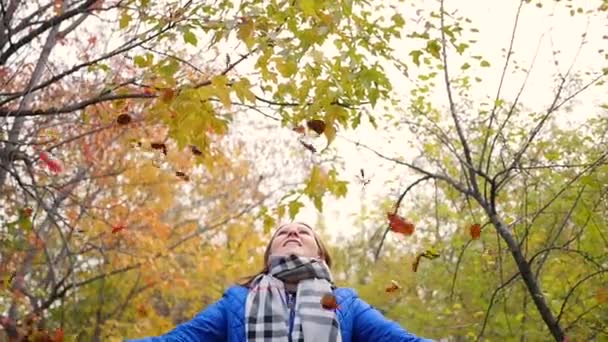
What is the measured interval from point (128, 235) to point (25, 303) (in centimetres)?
154

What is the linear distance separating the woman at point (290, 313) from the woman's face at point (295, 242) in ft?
0.04

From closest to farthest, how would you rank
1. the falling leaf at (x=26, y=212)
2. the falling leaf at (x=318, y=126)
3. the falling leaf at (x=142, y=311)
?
the falling leaf at (x=318, y=126) < the falling leaf at (x=26, y=212) < the falling leaf at (x=142, y=311)

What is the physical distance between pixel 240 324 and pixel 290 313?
199 mm

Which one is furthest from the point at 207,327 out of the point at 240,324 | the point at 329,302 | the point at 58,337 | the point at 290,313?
the point at 58,337

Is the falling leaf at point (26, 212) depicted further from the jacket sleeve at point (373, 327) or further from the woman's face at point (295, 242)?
the jacket sleeve at point (373, 327)

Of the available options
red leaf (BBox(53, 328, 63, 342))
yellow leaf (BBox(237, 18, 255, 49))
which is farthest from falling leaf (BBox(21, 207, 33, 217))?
yellow leaf (BBox(237, 18, 255, 49))

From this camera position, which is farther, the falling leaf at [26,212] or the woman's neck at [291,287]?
the falling leaf at [26,212]

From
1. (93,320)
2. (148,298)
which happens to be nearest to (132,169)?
(93,320)

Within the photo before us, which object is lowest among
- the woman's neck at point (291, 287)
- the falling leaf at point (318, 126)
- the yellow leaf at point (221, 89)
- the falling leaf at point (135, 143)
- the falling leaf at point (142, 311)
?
the woman's neck at point (291, 287)

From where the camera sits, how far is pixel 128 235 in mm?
8648

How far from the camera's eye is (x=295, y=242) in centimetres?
276

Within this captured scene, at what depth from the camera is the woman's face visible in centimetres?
273

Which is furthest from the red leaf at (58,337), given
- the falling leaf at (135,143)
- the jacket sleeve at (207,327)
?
the falling leaf at (135,143)

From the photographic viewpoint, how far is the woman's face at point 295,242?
8.95 feet
